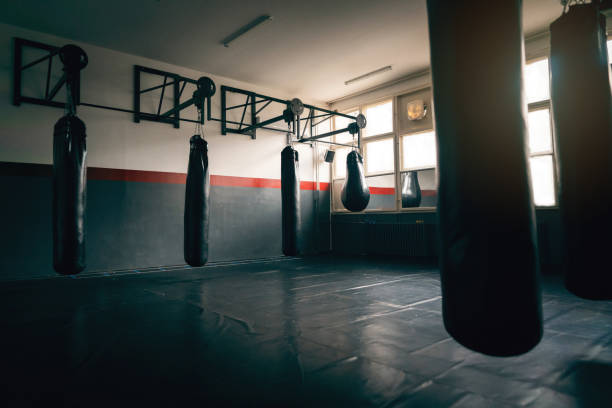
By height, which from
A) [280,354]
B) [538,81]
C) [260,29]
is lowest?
[280,354]

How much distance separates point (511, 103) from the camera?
0.85 m

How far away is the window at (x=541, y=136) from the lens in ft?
16.2

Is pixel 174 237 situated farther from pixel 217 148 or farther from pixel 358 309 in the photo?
pixel 358 309

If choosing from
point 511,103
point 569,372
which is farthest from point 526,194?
point 569,372

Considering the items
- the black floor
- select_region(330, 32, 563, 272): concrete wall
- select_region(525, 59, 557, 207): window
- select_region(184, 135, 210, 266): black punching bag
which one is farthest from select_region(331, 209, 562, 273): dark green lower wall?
select_region(184, 135, 210, 266): black punching bag

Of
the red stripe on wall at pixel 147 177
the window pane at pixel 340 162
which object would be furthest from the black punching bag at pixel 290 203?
the window pane at pixel 340 162

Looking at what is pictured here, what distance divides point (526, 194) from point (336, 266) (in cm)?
470

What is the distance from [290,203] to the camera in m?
3.73

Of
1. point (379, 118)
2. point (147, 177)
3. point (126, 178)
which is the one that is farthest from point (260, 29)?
point (379, 118)

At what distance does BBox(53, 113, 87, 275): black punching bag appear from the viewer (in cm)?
254

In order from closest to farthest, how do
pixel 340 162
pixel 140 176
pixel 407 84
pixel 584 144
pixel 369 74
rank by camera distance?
pixel 584 144
pixel 140 176
pixel 369 74
pixel 407 84
pixel 340 162

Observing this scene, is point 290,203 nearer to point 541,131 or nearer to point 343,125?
point 541,131

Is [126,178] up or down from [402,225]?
up

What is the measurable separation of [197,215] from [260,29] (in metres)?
2.85
